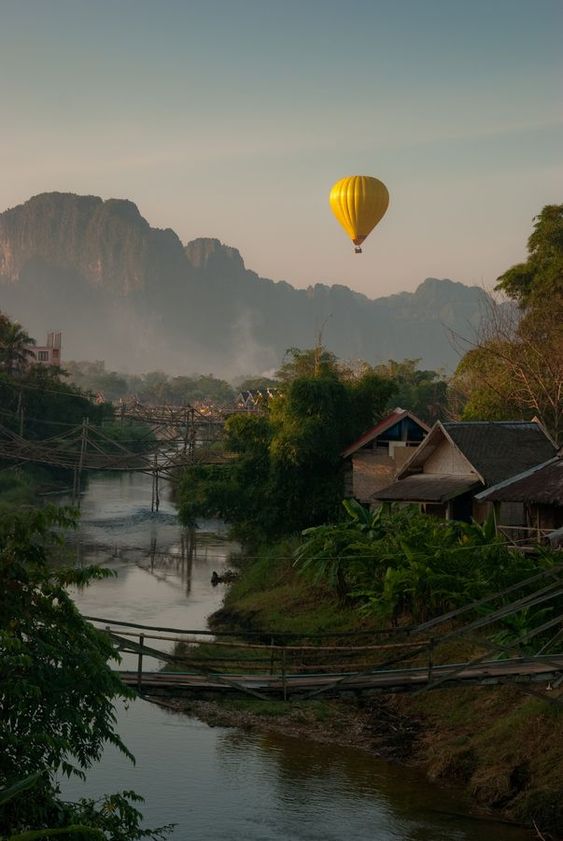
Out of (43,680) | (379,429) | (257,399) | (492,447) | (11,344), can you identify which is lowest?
(43,680)

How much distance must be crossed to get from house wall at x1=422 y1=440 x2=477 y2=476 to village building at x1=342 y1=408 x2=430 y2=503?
2.82m

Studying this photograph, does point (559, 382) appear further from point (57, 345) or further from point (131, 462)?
point (57, 345)

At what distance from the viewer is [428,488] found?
26922 millimetres

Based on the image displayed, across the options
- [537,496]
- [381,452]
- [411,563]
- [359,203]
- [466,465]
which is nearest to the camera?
[411,563]

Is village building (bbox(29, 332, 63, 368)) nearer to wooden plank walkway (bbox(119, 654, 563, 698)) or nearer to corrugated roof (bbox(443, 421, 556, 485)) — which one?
corrugated roof (bbox(443, 421, 556, 485))

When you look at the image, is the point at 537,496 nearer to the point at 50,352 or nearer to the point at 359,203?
the point at 359,203

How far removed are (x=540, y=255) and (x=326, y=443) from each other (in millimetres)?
17451

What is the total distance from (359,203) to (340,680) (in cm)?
2867

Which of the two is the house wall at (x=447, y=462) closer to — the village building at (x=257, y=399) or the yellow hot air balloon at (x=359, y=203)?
the village building at (x=257, y=399)

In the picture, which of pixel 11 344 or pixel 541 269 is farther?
pixel 11 344

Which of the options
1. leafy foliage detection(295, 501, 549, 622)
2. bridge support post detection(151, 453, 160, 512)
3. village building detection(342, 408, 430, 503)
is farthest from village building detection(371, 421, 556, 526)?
bridge support post detection(151, 453, 160, 512)

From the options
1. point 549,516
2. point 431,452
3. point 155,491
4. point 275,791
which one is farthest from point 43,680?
point 155,491

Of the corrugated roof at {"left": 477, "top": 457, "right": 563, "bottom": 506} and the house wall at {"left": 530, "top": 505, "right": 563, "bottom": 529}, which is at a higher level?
the corrugated roof at {"left": 477, "top": 457, "right": 563, "bottom": 506}

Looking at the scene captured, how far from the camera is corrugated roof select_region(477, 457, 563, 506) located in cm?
2180
